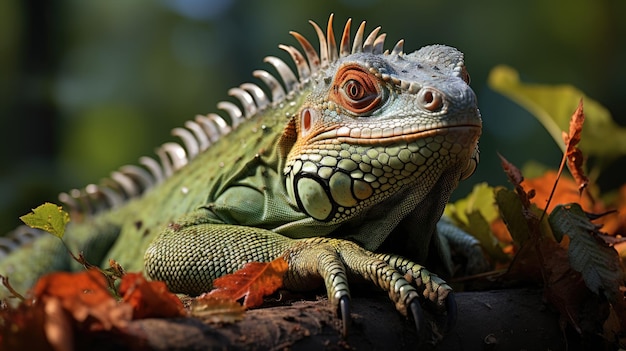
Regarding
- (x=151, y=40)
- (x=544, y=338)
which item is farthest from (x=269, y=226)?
(x=151, y=40)

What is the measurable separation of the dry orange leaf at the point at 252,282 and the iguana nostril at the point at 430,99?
0.77m

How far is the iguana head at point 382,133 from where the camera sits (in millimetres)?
2281

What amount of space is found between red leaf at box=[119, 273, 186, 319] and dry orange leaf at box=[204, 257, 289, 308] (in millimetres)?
366

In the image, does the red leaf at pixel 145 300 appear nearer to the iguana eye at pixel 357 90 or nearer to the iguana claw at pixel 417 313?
the iguana claw at pixel 417 313

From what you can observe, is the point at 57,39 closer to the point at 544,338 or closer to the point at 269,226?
the point at 269,226

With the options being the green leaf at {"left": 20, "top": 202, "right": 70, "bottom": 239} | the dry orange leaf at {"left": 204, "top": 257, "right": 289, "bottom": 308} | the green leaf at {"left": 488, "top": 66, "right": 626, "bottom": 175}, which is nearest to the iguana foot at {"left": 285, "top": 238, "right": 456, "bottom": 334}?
the dry orange leaf at {"left": 204, "top": 257, "right": 289, "bottom": 308}

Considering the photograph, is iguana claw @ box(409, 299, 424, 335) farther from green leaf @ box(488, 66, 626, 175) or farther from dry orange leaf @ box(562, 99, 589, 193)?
green leaf @ box(488, 66, 626, 175)

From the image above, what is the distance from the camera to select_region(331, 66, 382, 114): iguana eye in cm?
245

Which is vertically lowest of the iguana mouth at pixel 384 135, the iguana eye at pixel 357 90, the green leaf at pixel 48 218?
the green leaf at pixel 48 218

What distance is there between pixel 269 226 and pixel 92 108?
14163mm

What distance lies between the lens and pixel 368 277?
7.11ft

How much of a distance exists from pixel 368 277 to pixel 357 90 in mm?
761

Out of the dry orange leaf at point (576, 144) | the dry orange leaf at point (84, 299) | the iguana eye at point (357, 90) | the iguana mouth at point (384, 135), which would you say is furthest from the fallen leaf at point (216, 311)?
the dry orange leaf at point (576, 144)

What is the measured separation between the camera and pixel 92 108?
15.8 meters
